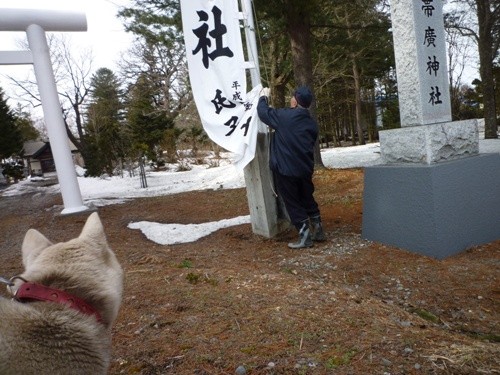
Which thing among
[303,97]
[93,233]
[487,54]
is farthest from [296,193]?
[487,54]

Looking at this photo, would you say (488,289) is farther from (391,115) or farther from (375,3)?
(391,115)

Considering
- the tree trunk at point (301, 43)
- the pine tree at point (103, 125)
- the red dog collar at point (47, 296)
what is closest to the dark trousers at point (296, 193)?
the red dog collar at point (47, 296)

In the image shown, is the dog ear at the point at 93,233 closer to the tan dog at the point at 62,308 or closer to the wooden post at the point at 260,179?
the tan dog at the point at 62,308

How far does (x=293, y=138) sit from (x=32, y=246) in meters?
3.22

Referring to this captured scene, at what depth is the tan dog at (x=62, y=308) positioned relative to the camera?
1204 millimetres

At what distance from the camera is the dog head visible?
140 cm

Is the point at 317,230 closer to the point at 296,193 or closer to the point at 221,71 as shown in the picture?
the point at 296,193

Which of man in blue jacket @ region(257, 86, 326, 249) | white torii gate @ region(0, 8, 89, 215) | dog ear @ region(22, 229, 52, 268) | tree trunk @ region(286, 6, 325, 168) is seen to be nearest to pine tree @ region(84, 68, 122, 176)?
white torii gate @ region(0, 8, 89, 215)

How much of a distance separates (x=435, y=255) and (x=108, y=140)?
2349cm

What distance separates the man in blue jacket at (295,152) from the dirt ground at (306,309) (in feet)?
1.72

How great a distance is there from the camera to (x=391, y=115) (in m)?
25.2

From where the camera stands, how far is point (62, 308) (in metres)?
1.33

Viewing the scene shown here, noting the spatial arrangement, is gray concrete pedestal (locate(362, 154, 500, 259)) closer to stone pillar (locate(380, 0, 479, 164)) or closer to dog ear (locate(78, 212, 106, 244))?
stone pillar (locate(380, 0, 479, 164))

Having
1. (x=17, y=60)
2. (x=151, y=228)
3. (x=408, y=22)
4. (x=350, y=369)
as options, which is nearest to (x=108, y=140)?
(x=17, y=60)
